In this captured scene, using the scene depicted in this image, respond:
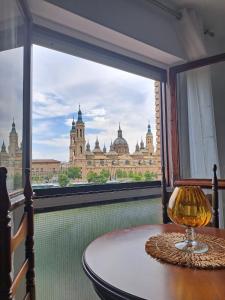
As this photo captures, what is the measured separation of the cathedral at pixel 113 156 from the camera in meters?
2.20

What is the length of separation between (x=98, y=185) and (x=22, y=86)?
985mm

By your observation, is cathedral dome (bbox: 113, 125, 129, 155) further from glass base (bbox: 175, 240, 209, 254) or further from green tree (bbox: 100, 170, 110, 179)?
glass base (bbox: 175, 240, 209, 254)

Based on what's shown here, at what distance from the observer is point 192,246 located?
43.8 inches

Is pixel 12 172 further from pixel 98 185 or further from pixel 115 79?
pixel 115 79

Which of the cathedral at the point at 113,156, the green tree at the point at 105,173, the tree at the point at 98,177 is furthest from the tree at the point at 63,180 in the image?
the green tree at the point at 105,173

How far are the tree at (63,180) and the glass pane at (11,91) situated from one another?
44cm

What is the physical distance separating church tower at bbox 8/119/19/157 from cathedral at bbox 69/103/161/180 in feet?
1.97

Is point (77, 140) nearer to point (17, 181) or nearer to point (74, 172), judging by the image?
point (74, 172)

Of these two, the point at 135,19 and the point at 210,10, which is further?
the point at 210,10

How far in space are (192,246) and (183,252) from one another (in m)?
0.08

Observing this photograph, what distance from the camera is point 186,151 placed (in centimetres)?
283

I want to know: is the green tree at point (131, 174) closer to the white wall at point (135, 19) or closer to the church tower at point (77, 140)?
the church tower at point (77, 140)

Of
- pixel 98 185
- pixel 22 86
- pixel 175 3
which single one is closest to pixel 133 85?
pixel 175 3

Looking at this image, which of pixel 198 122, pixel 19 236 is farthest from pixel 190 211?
pixel 198 122
